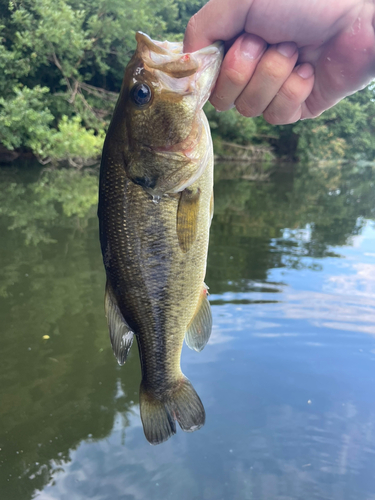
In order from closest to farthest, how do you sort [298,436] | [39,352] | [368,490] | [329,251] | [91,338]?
1. [368,490]
2. [298,436]
3. [39,352]
4. [91,338]
5. [329,251]

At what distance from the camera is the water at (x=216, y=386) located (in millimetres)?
2947

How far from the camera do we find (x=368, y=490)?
289 centimetres

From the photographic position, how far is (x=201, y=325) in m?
1.97

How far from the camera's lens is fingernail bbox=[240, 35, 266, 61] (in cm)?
175

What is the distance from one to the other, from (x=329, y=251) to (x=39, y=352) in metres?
5.95


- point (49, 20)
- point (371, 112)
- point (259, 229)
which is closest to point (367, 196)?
point (259, 229)

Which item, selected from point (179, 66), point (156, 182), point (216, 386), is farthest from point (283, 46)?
point (216, 386)

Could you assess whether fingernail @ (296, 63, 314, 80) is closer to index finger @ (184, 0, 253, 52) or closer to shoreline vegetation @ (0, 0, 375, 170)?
index finger @ (184, 0, 253, 52)

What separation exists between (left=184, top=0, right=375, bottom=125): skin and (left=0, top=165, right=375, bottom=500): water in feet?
8.36

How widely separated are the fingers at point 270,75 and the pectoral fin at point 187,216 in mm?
561

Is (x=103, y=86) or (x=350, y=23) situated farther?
(x=103, y=86)

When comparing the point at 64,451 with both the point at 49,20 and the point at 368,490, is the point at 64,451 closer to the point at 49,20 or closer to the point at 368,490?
the point at 368,490

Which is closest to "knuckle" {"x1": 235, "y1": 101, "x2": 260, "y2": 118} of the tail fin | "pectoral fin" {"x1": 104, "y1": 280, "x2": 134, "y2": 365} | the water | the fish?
the fish

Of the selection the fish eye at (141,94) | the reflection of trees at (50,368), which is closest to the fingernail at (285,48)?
the fish eye at (141,94)
